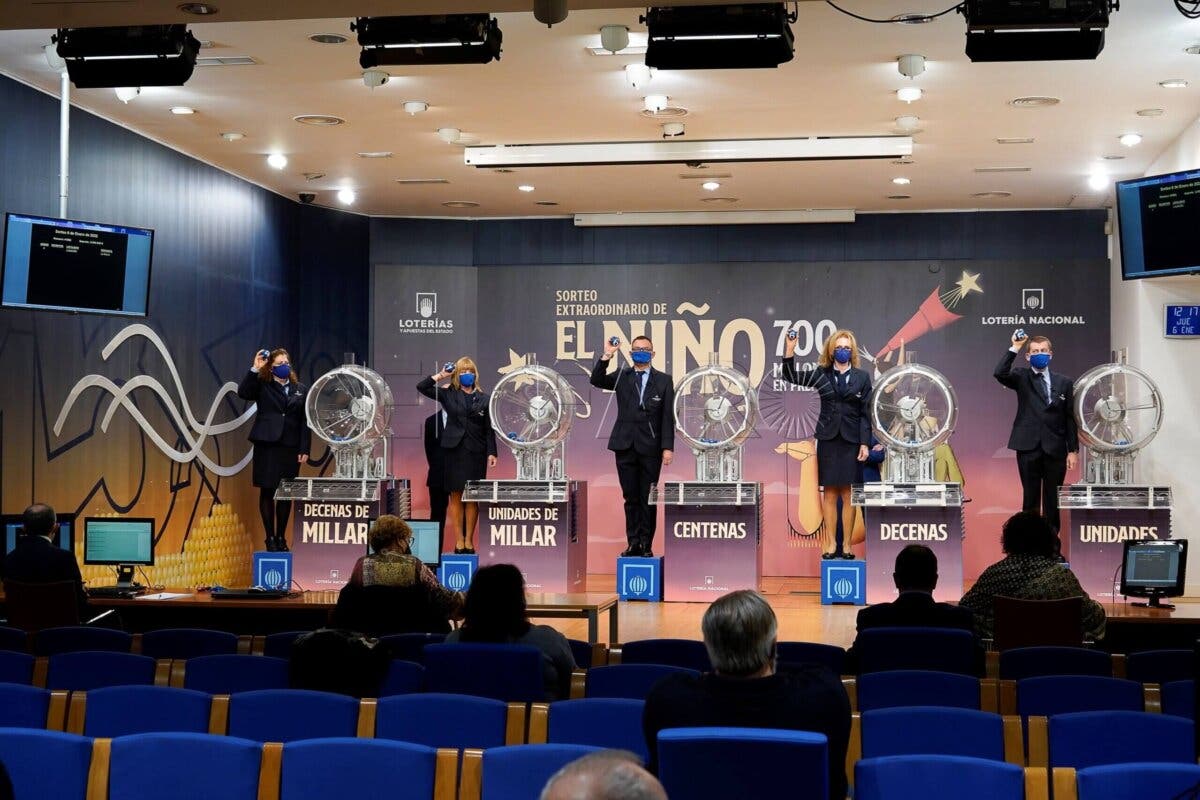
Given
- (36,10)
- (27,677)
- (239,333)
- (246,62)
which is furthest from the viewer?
(239,333)

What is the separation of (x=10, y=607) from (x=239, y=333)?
5.30 m

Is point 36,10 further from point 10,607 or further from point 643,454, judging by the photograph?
point 643,454

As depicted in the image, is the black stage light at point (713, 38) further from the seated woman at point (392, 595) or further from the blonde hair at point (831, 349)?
the blonde hair at point (831, 349)

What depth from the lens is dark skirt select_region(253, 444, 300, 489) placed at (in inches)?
443

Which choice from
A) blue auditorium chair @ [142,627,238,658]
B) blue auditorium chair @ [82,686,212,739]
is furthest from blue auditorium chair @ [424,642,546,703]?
blue auditorium chair @ [142,627,238,658]

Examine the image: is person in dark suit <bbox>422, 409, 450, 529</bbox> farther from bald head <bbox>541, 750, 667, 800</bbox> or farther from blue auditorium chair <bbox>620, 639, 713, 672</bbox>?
bald head <bbox>541, 750, 667, 800</bbox>

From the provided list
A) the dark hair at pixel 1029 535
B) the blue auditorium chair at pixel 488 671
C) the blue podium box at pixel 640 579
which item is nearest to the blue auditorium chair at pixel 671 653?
the blue auditorium chair at pixel 488 671

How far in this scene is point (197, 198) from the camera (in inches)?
456

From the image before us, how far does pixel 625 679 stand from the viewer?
15.6 ft

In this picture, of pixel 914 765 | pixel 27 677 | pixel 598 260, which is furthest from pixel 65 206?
pixel 914 765

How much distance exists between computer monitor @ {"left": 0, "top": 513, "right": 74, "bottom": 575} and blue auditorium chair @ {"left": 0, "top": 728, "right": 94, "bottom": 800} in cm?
449

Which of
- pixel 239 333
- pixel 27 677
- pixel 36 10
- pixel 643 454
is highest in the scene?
pixel 36 10

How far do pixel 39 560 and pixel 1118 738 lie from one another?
544cm

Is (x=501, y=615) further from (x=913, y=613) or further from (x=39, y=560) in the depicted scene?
(x=39, y=560)
